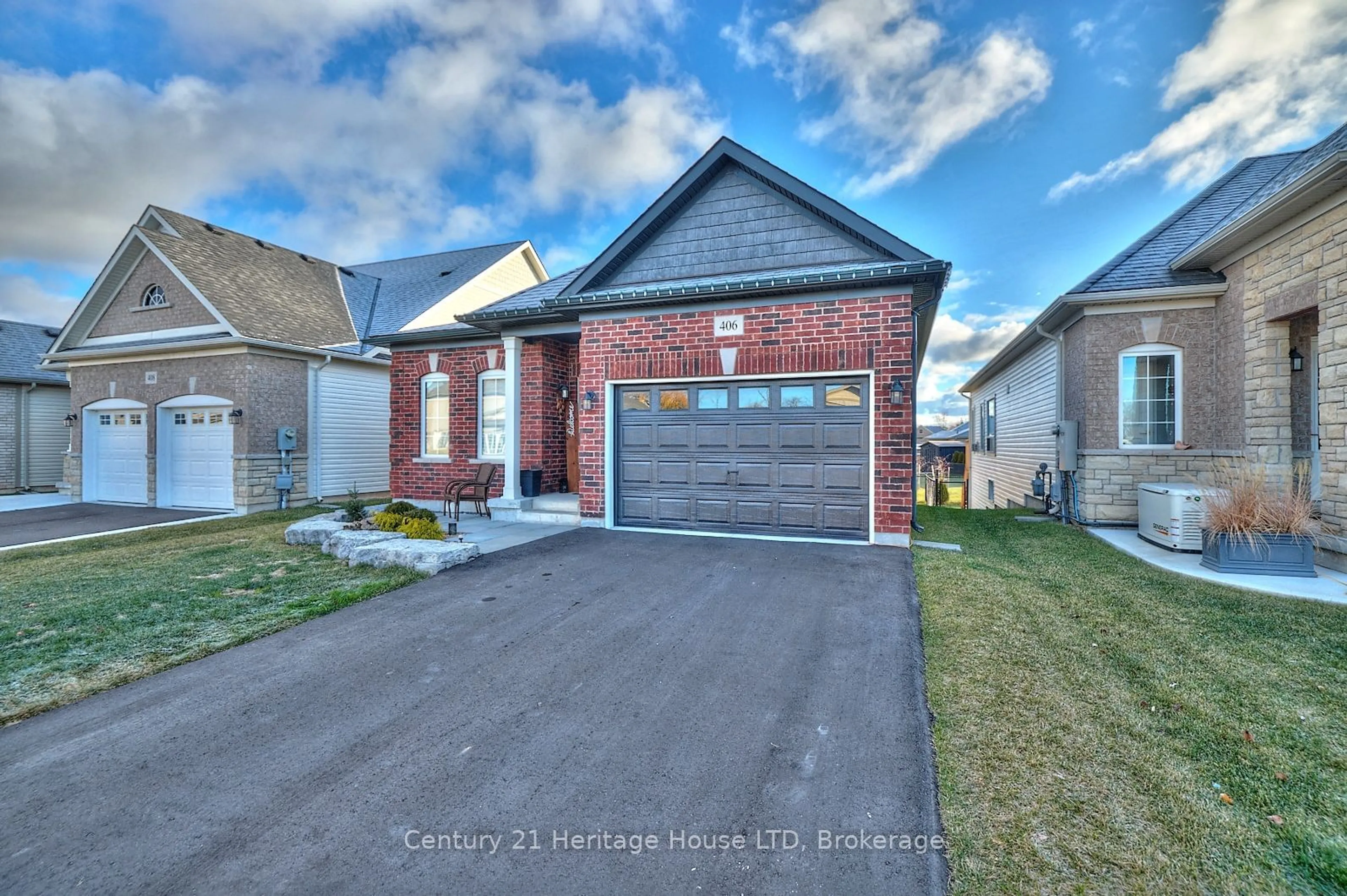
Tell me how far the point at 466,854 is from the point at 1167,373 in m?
11.7

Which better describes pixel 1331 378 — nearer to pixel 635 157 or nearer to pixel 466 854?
pixel 466 854

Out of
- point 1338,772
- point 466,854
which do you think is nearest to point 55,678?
point 466,854

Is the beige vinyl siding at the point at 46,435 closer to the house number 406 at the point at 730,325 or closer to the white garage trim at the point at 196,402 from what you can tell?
the white garage trim at the point at 196,402

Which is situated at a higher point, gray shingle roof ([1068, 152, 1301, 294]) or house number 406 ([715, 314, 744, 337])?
gray shingle roof ([1068, 152, 1301, 294])

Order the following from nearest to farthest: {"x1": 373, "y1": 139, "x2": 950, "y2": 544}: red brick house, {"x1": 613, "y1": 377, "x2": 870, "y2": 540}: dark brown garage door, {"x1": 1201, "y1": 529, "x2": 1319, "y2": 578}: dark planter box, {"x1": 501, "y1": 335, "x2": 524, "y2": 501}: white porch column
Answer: {"x1": 1201, "y1": 529, "x2": 1319, "y2": 578}: dark planter box
{"x1": 373, "y1": 139, "x2": 950, "y2": 544}: red brick house
{"x1": 613, "y1": 377, "x2": 870, "y2": 540}: dark brown garage door
{"x1": 501, "y1": 335, "x2": 524, "y2": 501}: white porch column

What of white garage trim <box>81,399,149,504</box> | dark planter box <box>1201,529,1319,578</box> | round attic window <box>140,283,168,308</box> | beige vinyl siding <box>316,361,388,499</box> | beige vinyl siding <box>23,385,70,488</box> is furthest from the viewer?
beige vinyl siding <box>23,385,70,488</box>

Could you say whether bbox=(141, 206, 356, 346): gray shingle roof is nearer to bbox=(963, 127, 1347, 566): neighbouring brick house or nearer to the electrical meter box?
the electrical meter box

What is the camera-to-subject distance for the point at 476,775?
8.43 feet

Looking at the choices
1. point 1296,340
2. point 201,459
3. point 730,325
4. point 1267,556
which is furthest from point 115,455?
point 1296,340

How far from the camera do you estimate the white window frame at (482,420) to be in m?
10.9

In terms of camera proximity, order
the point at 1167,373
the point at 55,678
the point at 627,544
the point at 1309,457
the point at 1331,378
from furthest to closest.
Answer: the point at 1167,373 → the point at 627,544 → the point at 1309,457 → the point at 1331,378 → the point at 55,678

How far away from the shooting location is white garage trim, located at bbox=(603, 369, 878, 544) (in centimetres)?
743

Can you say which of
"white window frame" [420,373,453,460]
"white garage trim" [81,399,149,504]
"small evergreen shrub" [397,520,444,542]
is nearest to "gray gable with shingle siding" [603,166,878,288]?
"white window frame" [420,373,453,460]

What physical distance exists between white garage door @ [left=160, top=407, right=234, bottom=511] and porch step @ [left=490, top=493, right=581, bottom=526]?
7186mm
